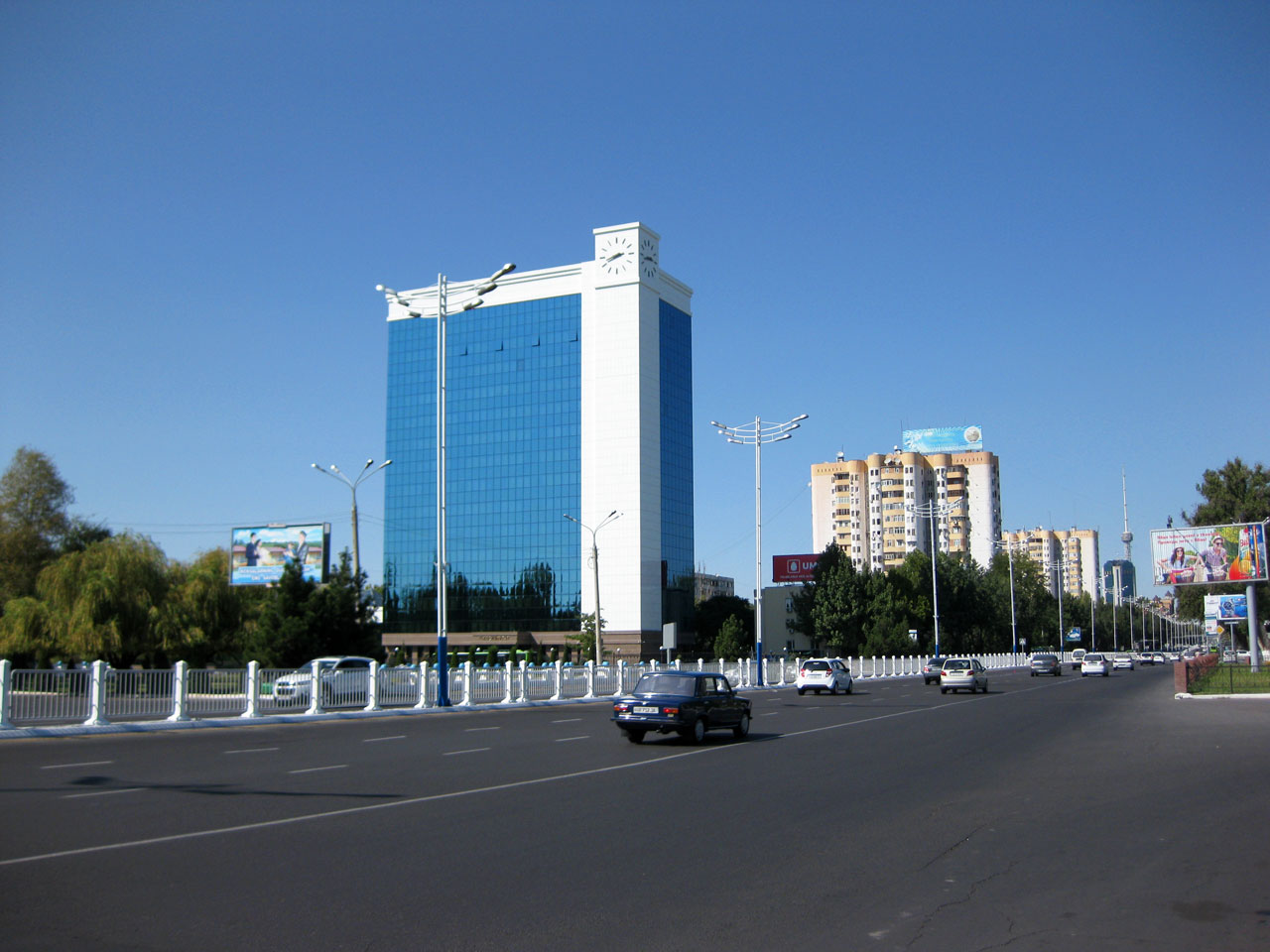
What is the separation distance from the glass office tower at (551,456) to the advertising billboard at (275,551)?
48.3 meters

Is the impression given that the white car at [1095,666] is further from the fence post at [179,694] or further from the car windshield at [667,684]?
the fence post at [179,694]

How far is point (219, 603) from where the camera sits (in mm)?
56688

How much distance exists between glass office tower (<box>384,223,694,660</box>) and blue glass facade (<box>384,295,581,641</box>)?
0.51ft

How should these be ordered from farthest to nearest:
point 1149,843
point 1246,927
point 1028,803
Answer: point 1028,803 < point 1149,843 < point 1246,927

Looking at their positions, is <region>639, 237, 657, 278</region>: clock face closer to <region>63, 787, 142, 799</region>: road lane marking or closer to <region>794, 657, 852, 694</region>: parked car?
<region>794, 657, 852, 694</region>: parked car

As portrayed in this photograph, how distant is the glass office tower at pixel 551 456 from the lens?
108 meters

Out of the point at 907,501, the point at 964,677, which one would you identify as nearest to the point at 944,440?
the point at 907,501

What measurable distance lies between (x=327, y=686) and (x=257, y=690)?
3.77 metres

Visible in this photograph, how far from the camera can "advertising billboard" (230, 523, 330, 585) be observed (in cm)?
5906

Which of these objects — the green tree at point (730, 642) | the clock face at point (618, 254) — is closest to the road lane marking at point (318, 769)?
the green tree at point (730, 642)

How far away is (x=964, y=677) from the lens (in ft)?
160

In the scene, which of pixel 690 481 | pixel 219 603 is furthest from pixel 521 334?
pixel 219 603

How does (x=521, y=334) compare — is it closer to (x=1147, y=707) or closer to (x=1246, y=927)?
(x=1147, y=707)

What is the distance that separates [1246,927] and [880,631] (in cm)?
8847
